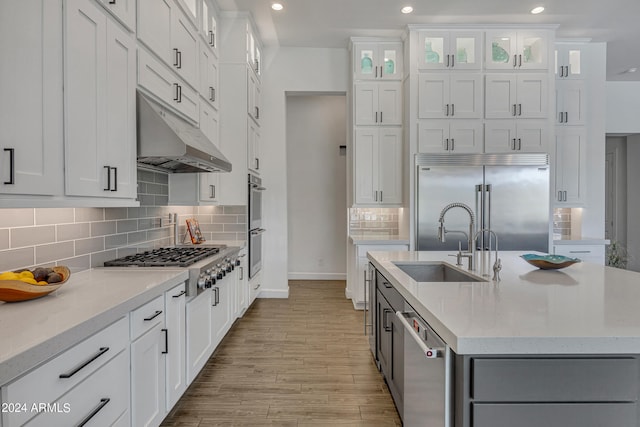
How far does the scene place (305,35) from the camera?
4.50 meters

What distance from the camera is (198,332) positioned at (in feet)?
7.92

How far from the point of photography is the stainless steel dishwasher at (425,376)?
3.79 ft

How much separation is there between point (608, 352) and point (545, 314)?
0.21 m

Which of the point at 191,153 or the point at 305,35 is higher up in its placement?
the point at 305,35

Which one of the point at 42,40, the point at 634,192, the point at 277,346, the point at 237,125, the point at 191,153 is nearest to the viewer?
the point at 42,40

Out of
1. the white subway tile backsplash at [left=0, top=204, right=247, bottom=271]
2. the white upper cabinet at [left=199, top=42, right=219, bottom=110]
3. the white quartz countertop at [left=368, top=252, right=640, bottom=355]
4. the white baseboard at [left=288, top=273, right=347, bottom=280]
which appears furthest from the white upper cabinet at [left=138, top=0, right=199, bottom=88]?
the white baseboard at [left=288, top=273, right=347, bottom=280]

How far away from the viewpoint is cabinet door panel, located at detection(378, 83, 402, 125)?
14.8 ft

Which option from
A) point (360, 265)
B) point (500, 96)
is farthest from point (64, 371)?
point (500, 96)

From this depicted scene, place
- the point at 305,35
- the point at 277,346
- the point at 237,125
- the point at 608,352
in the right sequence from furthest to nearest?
1. the point at 305,35
2. the point at 237,125
3. the point at 277,346
4. the point at 608,352

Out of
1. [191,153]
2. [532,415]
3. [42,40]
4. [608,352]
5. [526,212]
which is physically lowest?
[532,415]

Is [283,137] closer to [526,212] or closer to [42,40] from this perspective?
[526,212]

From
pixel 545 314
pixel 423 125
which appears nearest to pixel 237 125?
pixel 423 125

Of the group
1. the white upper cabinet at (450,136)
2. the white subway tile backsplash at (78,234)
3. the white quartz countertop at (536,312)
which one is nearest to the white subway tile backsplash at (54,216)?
the white subway tile backsplash at (78,234)

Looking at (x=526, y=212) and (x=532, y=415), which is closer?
(x=532, y=415)
